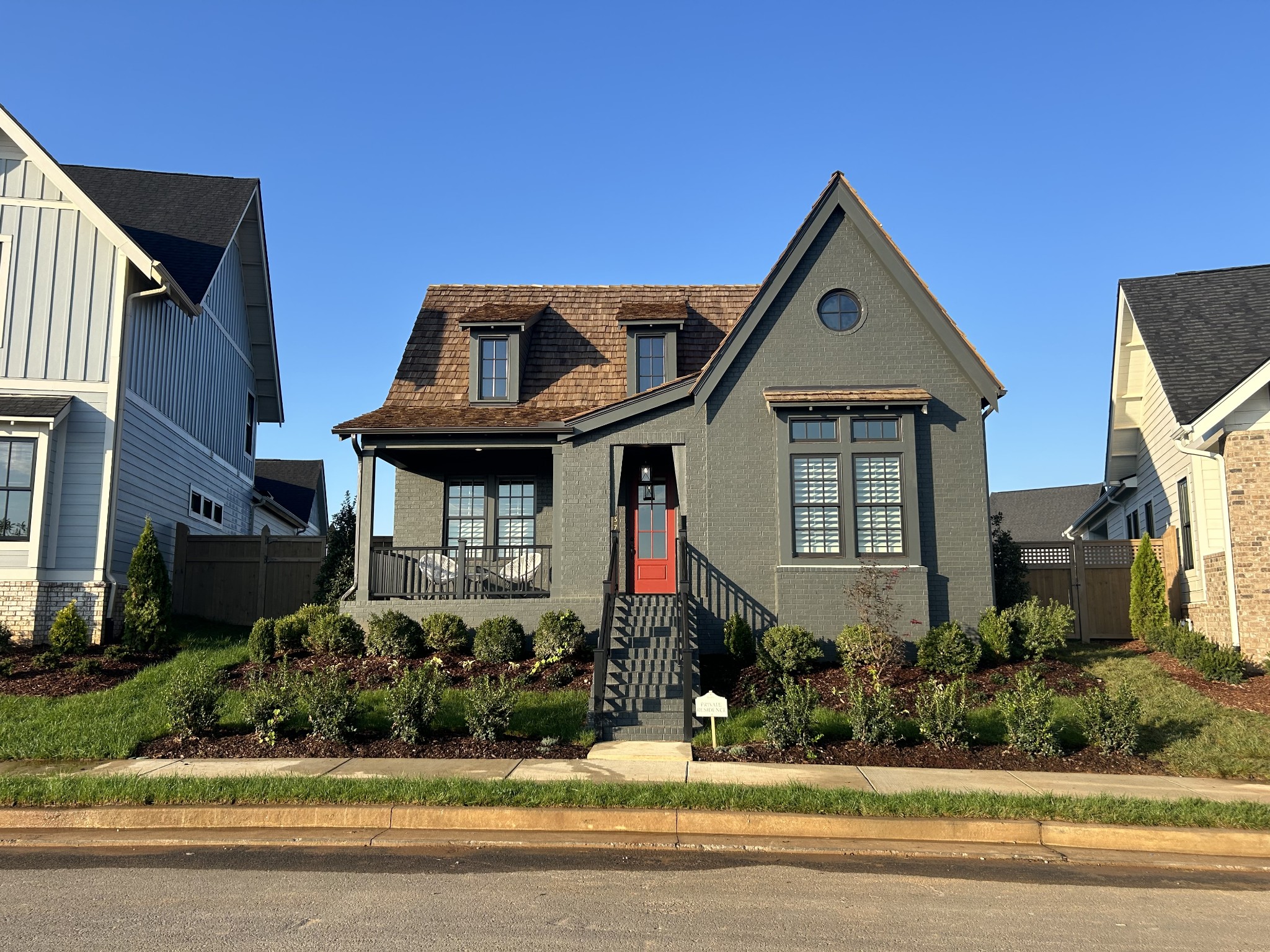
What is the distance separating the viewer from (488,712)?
11.7m

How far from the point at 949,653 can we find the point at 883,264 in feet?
21.8

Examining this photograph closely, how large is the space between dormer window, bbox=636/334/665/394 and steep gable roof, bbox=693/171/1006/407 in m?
2.52

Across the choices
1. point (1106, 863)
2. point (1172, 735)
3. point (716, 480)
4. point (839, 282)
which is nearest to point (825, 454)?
point (716, 480)

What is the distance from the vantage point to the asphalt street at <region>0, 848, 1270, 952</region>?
5.99 m

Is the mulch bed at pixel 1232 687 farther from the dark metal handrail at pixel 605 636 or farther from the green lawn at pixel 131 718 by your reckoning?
the green lawn at pixel 131 718

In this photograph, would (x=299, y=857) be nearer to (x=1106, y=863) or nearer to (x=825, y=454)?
(x=1106, y=863)

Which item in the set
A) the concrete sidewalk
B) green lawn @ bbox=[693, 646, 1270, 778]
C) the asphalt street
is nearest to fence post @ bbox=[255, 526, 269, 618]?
the concrete sidewalk

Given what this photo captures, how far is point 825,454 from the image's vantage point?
16641 millimetres

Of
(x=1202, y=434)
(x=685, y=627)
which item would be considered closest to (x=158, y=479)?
(x=685, y=627)

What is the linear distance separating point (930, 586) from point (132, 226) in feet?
59.9

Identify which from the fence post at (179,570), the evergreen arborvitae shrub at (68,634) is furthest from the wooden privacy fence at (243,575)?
the evergreen arborvitae shrub at (68,634)

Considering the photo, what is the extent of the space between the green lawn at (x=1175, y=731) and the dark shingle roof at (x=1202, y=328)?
5.63m

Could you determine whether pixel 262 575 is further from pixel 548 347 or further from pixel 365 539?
pixel 548 347

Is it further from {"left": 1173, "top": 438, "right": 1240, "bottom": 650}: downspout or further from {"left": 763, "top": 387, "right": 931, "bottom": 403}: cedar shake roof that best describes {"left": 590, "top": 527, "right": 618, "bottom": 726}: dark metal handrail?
{"left": 1173, "top": 438, "right": 1240, "bottom": 650}: downspout
